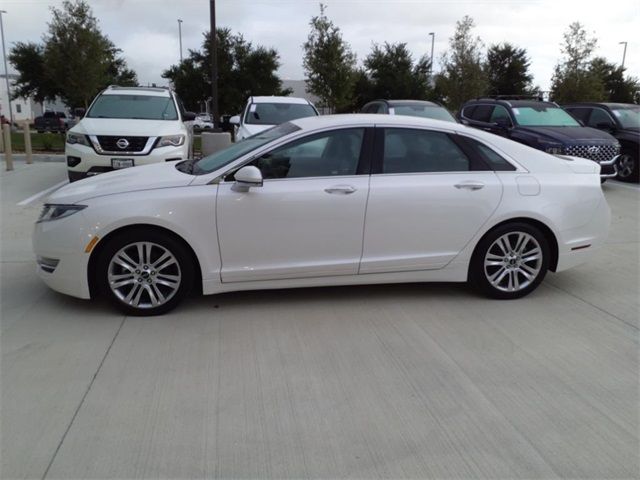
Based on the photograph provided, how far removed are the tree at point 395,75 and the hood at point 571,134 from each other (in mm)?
28741

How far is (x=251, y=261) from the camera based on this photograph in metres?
4.48

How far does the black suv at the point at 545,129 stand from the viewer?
1058 cm

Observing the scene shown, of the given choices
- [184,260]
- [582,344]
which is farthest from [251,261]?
[582,344]

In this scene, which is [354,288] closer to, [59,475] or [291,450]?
[291,450]

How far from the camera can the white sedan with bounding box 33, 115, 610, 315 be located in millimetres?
4367

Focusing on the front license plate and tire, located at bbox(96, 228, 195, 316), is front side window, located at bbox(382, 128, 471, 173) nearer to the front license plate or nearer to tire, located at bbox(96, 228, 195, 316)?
tire, located at bbox(96, 228, 195, 316)

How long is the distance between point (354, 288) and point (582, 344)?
2.00m

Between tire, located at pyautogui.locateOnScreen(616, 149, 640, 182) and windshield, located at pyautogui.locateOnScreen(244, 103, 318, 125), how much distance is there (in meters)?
6.88

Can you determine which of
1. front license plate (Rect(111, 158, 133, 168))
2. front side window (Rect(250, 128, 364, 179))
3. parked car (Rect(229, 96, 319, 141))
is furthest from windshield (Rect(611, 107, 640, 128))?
front license plate (Rect(111, 158, 133, 168))

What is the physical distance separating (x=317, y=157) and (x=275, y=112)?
7661 mm

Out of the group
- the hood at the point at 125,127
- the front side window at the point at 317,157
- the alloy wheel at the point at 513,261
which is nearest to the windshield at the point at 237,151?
the front side window at the point at 317,157

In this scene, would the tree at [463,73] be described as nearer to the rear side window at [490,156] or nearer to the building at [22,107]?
the rear side window at [490,156]

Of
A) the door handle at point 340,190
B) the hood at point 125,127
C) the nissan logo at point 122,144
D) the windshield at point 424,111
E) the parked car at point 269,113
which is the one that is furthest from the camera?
the windshield at point 424,111

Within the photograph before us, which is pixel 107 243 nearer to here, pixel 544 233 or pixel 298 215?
pixel 298 215
